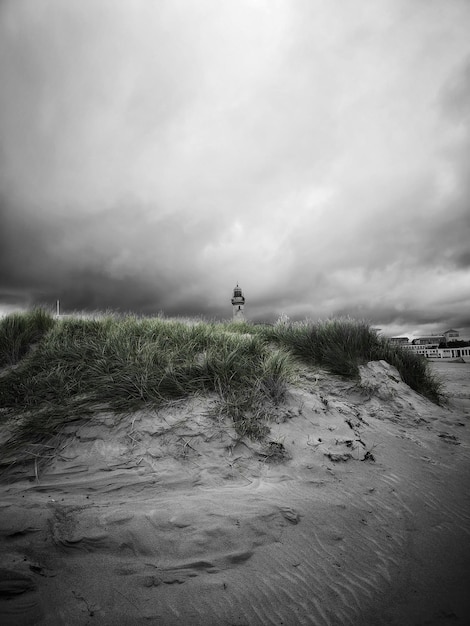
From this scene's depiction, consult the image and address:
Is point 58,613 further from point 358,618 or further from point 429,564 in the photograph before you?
point 429,564

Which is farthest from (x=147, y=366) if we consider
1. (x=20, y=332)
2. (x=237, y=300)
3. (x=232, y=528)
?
(x=237, y=300)

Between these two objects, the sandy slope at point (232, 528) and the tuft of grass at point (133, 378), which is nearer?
the sandy slope at point (232, 528)

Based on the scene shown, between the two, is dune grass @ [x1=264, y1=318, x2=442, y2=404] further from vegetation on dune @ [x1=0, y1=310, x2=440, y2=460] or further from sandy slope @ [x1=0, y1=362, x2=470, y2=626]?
sandy slope @ [x1=0, y1=362, x2=470, y2=626]

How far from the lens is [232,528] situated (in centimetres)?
265

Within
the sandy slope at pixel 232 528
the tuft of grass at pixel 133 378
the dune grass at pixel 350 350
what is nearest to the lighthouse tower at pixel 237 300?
the dune grass at pixel 350 350

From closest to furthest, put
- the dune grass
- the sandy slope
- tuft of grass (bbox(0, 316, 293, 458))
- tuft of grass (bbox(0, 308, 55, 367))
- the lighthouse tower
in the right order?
the sandy slope
tuft of grass (bbox(0, 316, 293, 458))
tuft of grass (bbox(0, 308, 55, 367))
the dune grass
the lighthouse tower

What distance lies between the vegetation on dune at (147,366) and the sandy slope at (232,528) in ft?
1.25

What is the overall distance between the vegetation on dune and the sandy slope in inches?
15.0

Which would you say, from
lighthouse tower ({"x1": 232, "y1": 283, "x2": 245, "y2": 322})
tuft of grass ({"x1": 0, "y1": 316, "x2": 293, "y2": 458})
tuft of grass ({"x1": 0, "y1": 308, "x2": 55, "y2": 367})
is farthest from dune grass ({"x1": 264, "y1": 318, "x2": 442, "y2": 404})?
lighthouse tower ({"x1": 232, "y1": 283, "x2": 245, "y2": 322})

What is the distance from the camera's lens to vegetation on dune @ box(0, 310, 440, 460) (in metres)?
4.18

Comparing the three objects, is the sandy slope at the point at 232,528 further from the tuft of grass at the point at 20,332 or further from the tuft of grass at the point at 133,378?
the tuft of grass at the point at 20,332

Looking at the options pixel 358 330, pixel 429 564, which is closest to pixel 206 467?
pixel 429 564

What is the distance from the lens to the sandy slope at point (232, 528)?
2074 millimetres

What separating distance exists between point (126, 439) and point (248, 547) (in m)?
1.97
